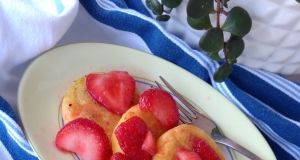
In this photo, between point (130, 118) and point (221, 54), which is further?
point (221, 54)

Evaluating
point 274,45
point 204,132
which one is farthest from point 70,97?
point 274,45

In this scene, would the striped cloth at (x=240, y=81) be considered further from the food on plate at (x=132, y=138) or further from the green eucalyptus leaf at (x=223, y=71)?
the food on plate at (x=132, y=138)

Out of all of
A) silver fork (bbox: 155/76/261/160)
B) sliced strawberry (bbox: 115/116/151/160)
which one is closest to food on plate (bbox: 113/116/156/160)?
sliced strawberry (bbox: 115/116/151/160)

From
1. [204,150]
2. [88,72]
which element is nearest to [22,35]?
[88,72]

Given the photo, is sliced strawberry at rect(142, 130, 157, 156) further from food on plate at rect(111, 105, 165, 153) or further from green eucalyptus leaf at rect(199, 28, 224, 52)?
green eucalyptus leaf at rect(199, 28, 224, 52)

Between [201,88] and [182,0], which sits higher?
[182,0]

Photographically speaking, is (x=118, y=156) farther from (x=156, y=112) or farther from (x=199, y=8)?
(x=199, y=8)

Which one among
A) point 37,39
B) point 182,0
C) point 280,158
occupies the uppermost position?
point 182,0

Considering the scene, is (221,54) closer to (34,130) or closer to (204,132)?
(204,132)
